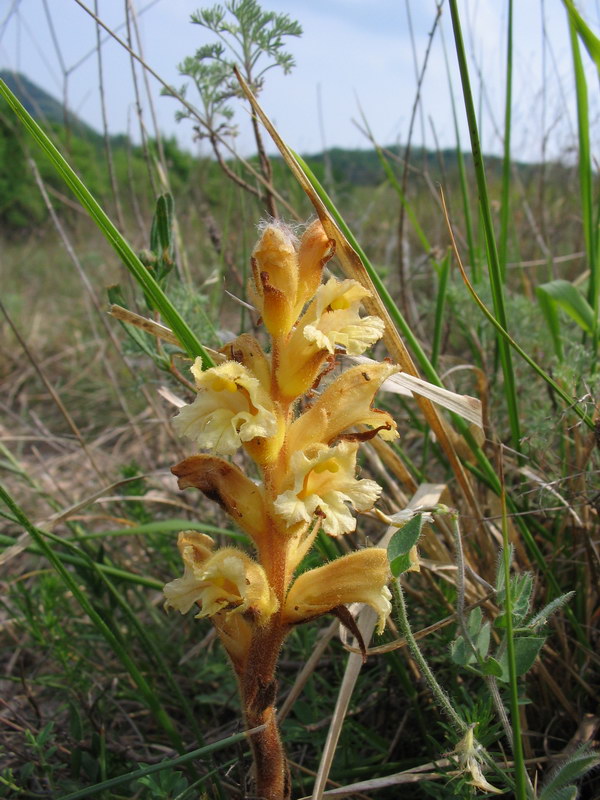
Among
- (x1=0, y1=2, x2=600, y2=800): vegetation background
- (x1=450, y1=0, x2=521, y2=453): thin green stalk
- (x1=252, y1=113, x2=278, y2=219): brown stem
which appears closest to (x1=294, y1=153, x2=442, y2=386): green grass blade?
(x1=0, y1=2, x2=600, y2=800): vegetation background

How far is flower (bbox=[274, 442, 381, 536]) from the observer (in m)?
0.95

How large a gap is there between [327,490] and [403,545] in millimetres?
152

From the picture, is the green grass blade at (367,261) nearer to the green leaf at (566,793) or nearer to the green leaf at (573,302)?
the green leaf at (573,302)

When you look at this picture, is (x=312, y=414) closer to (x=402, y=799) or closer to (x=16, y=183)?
(x=402, y=799)

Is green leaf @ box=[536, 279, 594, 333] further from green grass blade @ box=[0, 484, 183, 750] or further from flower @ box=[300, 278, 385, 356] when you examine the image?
green grass blade @ box=[0, 484, 183, 750]

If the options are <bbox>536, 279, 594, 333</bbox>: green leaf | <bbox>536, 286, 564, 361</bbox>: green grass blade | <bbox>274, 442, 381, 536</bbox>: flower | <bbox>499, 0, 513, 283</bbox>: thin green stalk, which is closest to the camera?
<bbox>274, 442, 381, 536</bbox>: flower

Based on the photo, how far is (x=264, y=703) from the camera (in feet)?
3.62

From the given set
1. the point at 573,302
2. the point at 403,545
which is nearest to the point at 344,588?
the point at 403,545

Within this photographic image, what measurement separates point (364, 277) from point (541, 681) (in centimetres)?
104

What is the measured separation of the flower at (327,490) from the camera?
95 cm

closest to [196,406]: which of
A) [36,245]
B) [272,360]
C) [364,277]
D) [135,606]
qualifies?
[272,360]

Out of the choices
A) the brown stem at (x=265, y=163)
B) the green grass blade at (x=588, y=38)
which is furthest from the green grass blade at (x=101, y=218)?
the green grass blade at (x=588, y=38)

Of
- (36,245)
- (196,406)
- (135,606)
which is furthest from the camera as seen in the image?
(36,245)

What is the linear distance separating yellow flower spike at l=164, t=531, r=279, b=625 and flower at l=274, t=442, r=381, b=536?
132 millimetres
